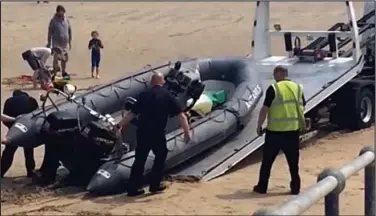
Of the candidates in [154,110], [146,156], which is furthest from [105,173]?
[154,110]

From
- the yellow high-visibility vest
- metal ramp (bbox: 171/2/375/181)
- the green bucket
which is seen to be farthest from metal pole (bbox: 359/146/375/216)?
the green bucket

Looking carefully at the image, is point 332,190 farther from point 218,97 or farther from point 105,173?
point 218,97

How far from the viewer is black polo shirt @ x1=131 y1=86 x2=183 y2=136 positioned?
976 centimetres

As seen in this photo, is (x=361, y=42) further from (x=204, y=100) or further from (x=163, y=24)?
(x=163, y=24)

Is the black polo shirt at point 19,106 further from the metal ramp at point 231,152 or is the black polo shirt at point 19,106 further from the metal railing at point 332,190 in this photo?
the metal railing at point 332,190

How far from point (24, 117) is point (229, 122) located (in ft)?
7.88

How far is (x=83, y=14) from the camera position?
37.2m

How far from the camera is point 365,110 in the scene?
46.2 feet

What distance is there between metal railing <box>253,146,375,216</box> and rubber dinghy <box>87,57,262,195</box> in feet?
17.4

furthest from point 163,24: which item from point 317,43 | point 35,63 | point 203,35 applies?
point 317,43

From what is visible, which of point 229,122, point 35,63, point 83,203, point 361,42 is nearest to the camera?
point 83,203

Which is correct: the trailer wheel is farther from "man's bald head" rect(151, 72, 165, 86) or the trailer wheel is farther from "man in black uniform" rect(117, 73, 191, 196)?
"man's bald head" rect(151, 72, 165, 86)

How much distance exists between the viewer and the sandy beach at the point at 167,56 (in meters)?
9.56

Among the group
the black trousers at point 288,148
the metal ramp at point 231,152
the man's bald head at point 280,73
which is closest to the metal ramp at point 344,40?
the metal ramp at point 231,152
